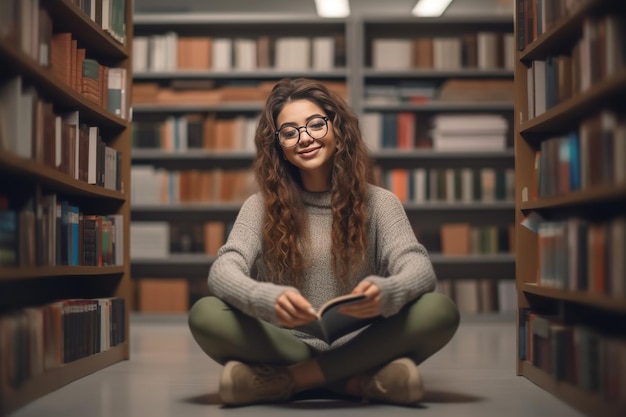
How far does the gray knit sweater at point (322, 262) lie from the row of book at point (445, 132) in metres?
2.93

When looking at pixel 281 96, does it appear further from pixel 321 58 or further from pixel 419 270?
pixel 321 58

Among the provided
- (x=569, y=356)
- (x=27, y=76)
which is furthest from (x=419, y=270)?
(x=27, y=76)

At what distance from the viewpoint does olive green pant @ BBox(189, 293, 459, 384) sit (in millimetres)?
1986

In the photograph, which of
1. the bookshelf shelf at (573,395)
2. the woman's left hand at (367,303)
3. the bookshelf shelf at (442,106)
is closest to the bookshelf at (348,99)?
the bookshelf shelf at (442,106)

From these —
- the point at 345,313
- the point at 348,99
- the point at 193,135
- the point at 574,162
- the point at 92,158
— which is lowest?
the point at 345,313

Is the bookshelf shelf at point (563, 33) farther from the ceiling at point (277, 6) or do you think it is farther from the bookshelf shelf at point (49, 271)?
the ceiling at point (277, 6)

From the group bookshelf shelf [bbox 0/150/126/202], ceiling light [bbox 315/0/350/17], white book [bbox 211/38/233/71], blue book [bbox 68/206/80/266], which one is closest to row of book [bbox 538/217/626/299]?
bookshelf shelf [bbox 0/150/126/202]

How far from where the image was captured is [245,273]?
6.88ft

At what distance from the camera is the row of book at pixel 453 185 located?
17.0ft

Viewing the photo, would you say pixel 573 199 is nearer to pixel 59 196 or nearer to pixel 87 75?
pixel 87 75

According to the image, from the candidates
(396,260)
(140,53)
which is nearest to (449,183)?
(140,53)

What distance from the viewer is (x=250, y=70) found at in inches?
207

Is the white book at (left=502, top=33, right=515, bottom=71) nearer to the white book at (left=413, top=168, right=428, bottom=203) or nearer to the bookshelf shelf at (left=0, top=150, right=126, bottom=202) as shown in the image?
the white book at (left=413, top=168, right=428, bottom=203)

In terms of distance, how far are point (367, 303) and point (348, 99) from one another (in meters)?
3.50
